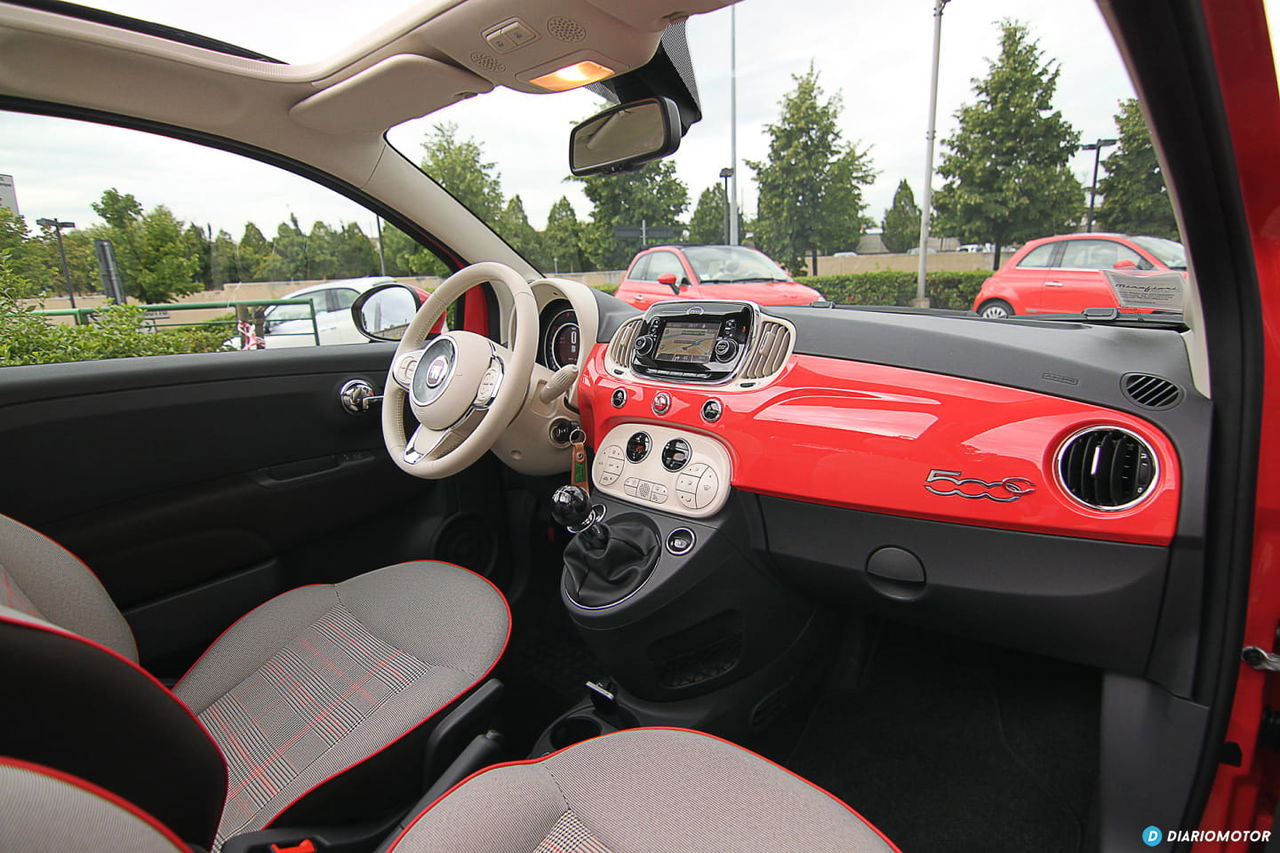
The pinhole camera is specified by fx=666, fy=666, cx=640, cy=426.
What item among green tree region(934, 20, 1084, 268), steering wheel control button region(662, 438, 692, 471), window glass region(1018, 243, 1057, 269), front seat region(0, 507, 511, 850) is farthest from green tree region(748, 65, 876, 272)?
front seat region(0, 507, 511, 850)

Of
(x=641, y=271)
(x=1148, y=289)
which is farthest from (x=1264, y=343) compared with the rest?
(x=641, y=271)

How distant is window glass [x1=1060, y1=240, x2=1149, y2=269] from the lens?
4.75ft

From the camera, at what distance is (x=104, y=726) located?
23.1 inches

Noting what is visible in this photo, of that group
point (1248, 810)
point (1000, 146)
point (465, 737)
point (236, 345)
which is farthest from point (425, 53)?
point (1248, 810)

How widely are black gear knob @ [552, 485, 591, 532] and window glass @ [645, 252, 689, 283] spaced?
2.07m

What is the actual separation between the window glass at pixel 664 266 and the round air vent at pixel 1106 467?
8.01 feet

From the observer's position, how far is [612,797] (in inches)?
35.4

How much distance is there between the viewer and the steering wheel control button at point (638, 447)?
4.93 ft

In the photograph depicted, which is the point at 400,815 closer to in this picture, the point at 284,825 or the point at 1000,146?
the point at 284,825

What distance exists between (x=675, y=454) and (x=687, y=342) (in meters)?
0.25

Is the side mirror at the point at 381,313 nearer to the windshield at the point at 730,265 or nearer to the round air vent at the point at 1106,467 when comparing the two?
the windshield at the point at 730,265

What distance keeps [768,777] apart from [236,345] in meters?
1.83

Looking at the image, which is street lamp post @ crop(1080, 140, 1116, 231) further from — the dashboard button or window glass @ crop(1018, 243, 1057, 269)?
the dashboard button

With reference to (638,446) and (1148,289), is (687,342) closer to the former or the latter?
(638,446)
